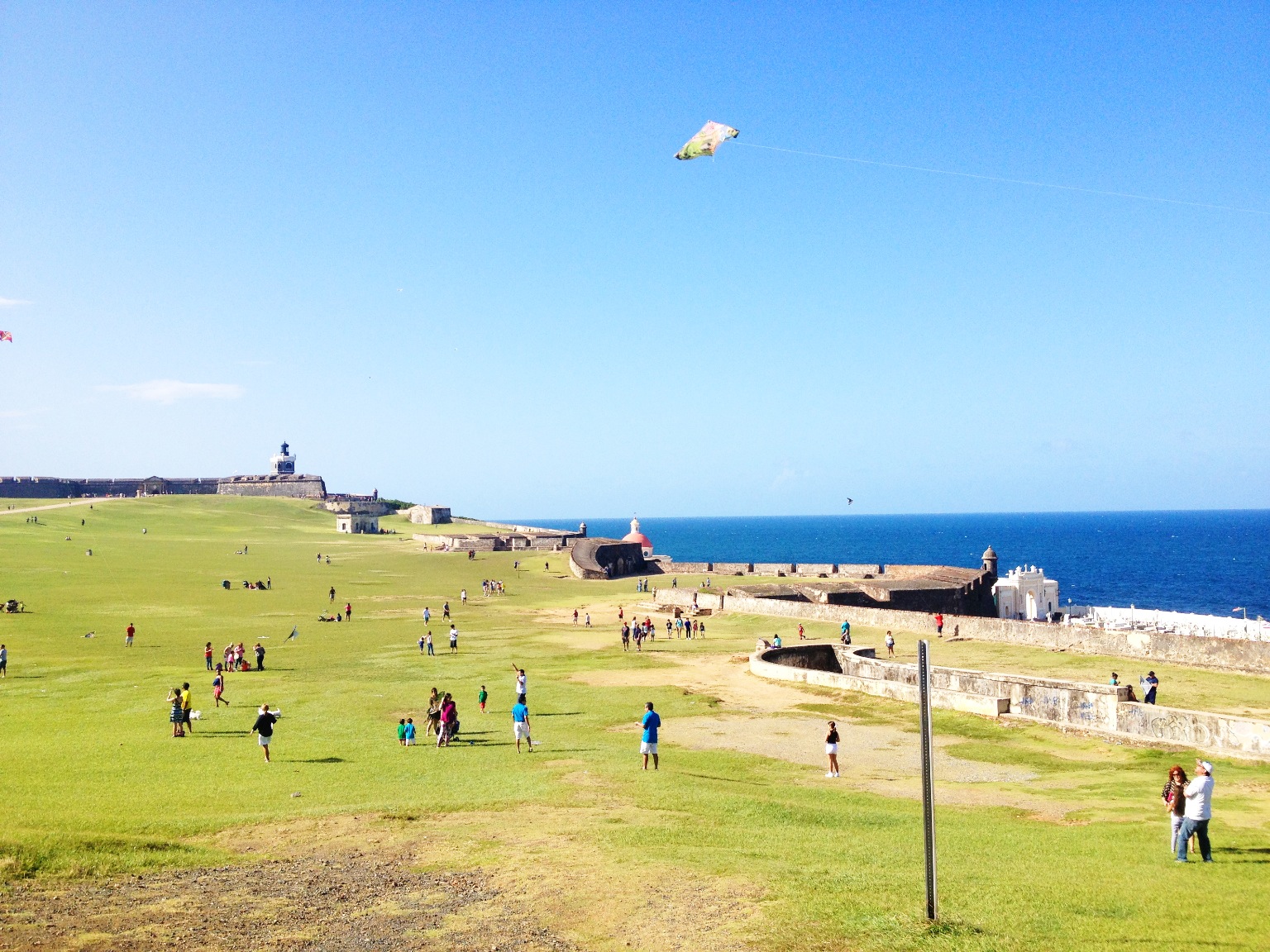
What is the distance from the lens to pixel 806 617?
45.5 m

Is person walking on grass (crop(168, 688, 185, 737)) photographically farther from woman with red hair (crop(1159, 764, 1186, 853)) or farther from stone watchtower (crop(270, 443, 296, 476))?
stone watchtower (crop(270, 443, 296, 476))

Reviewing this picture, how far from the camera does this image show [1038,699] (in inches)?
963

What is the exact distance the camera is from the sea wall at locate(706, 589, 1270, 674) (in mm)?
30875

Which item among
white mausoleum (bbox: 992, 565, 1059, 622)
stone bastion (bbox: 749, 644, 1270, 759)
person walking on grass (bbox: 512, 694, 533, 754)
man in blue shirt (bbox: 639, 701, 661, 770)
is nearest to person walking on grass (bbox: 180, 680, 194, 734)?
person walking on grass (bbox: 512, 694, 533, 754)

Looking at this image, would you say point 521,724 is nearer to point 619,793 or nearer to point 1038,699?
point 619,793

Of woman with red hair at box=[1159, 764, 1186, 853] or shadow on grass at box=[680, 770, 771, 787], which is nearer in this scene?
woman with red hair at box=[1159, 764, 1186, 853]

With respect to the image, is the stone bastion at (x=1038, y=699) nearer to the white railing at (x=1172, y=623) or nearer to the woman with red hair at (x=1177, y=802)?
the woman with red hair at (x=1177, y=802)

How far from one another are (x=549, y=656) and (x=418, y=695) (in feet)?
30.1

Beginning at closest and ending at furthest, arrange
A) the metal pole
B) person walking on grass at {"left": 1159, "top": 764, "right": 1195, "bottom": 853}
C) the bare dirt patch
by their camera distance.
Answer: the metal pole → the bare dirt patch → person walking on grass at {"left": 1159, "top": 764, "right": 1195, "bottom": 853}

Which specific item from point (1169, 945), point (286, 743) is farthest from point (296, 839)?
point (1169, 945)

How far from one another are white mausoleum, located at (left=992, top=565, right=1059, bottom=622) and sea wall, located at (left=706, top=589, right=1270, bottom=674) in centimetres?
2138

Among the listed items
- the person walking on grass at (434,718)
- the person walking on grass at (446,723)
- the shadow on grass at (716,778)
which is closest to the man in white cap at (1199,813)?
the shadow on grass at (716,778)

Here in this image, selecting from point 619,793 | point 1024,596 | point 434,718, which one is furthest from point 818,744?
point 1024,596

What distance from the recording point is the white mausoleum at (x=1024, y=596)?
2445 inches
